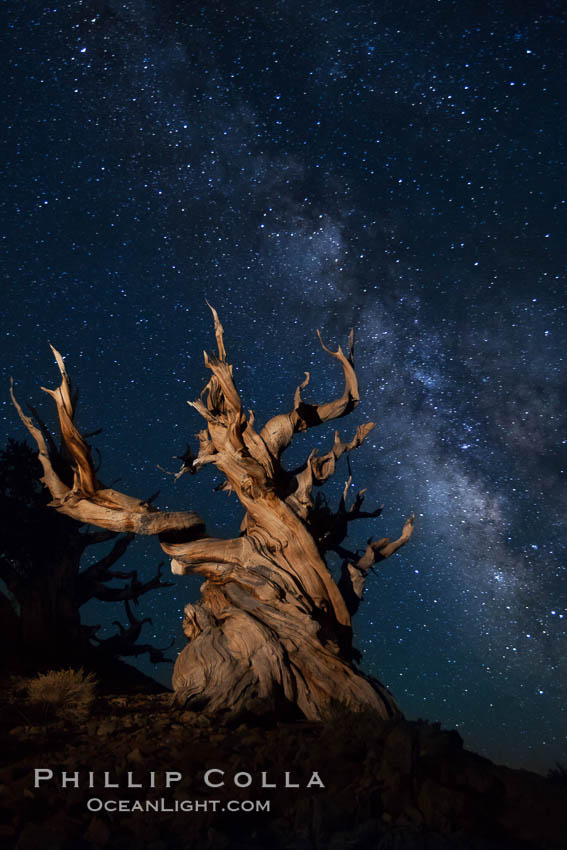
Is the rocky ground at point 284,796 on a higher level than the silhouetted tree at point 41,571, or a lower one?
lower

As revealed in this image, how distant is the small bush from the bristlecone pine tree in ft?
3.27

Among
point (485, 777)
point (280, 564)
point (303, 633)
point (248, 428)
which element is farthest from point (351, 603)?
point (485, 777)

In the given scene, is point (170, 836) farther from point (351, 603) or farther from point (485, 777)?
point (351, 603)

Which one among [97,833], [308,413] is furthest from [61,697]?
[308,413]

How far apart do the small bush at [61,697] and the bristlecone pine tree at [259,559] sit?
3.27ft

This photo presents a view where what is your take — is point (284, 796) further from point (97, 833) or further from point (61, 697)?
point (61, 697)

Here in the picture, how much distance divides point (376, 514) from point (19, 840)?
7.32m

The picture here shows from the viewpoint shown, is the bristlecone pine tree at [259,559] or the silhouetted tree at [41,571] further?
the silhouetted tree at [41,571]

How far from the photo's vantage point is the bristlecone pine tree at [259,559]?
5039mm

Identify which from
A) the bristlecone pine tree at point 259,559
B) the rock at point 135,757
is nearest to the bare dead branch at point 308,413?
the bristlecone pine tree at point 259,559

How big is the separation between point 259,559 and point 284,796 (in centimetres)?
403

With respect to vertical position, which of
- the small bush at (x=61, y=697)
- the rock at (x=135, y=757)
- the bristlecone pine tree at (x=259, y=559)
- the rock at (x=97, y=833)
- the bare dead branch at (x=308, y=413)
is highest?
the bare dead branch at (x=308, y=413)

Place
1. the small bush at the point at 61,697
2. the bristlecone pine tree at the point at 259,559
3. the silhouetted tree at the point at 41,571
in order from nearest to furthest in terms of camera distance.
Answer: the small bush at the point at 61,697 < the bristlecone pine tree at the point at 259,559 < the silhouetted tree at the point at 41,571

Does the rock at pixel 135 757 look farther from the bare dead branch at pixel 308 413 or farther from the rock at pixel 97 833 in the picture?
the bare dead branch at pixel 308 413
